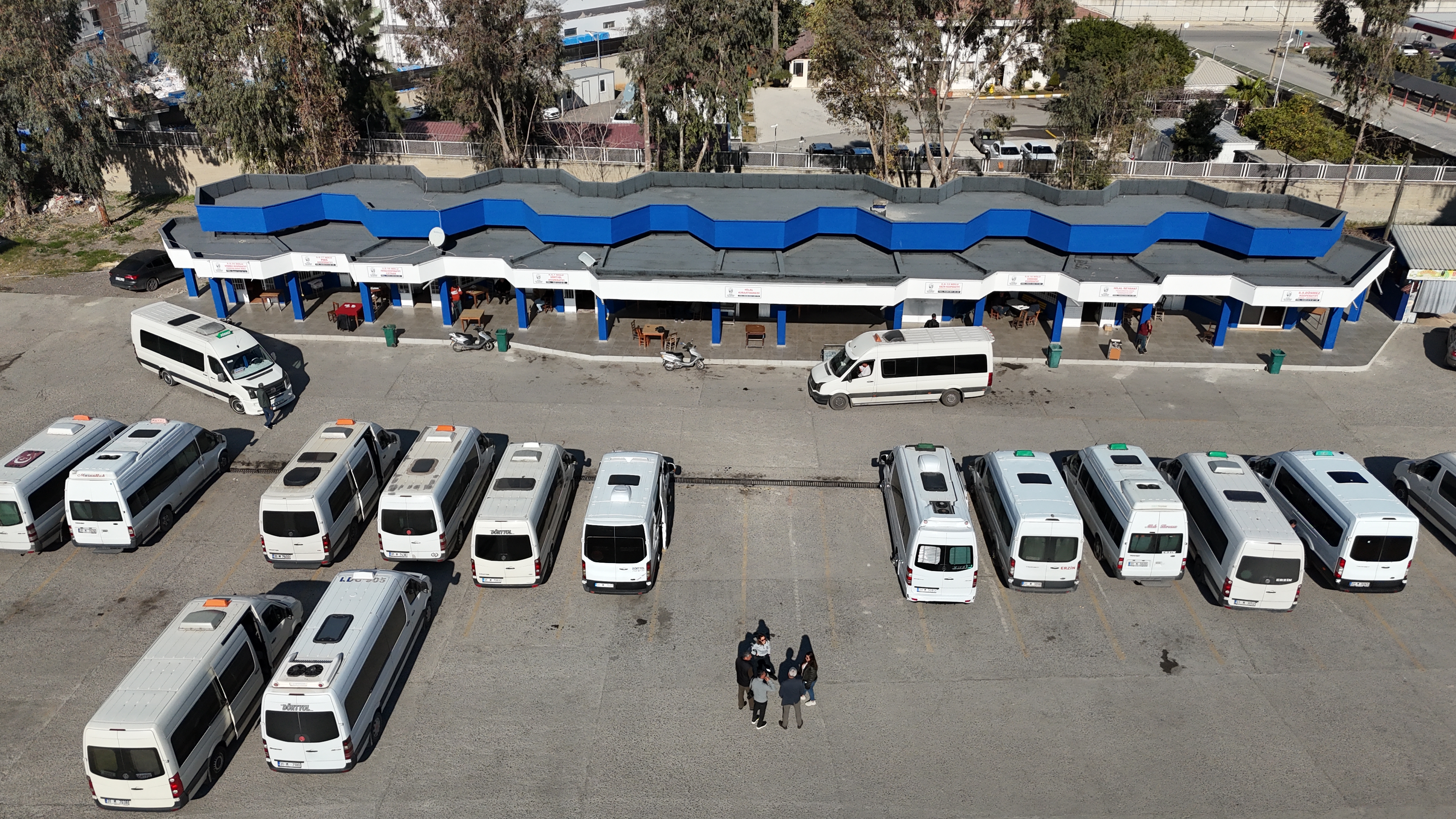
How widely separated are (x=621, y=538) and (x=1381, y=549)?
1522cm

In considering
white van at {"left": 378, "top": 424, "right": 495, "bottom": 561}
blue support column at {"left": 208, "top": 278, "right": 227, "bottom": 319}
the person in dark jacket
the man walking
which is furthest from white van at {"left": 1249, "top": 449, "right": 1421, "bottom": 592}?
blue support column at {"left": 208, "top": 278, "right": 227, "bottom": 319}

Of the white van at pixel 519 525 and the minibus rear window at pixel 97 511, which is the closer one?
the white van at pixel 519 525

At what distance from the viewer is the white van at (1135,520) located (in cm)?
1819

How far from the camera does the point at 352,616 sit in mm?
15453

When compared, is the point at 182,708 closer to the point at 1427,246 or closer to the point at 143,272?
the point at 143,272

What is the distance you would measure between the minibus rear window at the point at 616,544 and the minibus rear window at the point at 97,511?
10369 mm

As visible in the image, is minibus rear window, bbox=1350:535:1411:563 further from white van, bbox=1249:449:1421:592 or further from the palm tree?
the palm tree

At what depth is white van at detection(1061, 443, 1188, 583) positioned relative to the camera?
1819 cm

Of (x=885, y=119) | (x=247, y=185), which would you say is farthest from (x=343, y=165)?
(x=885, y=119)

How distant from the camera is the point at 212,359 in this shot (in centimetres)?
2530

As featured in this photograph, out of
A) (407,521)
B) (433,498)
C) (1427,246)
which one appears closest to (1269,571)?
(433,498)

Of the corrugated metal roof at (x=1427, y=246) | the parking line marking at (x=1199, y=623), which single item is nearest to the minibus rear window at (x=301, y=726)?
the parking line marking at (x=1199, y=623)

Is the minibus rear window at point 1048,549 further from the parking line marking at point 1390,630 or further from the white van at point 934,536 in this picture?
the parking line marking at point 1390,630

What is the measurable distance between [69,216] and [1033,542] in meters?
45.8
